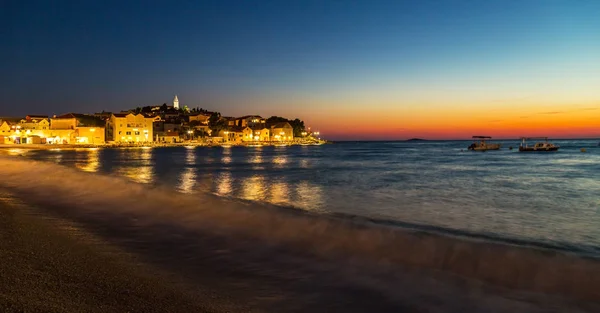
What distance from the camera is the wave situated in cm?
683

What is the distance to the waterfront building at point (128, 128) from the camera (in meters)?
128

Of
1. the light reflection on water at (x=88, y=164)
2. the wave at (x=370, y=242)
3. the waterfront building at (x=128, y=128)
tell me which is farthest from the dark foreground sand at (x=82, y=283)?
the waterfront building at (x=128, y=128)

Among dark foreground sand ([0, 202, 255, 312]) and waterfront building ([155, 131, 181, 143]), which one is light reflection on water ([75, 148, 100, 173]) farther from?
waterfront building ([155, 131, 181, 143])

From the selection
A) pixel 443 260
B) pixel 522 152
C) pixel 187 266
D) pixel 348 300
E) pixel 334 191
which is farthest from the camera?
pixel 522 152

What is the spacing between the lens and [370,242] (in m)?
8.98

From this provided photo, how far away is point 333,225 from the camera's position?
1061cm

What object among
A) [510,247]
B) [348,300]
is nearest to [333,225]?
[510,247]

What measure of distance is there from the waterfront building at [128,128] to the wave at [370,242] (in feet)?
404

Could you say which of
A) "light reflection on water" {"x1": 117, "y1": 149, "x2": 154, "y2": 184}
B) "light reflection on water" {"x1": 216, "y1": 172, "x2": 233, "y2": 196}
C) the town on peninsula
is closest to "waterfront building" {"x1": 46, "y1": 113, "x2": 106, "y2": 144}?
the town on peninsula

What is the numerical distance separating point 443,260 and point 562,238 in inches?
222

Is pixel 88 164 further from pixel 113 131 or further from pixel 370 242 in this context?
pixel 113 131

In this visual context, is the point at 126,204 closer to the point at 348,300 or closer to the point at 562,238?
the point at 348,300

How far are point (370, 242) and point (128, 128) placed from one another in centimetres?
13486

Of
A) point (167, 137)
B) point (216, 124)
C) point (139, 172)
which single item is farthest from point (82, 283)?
point (216, 124)
